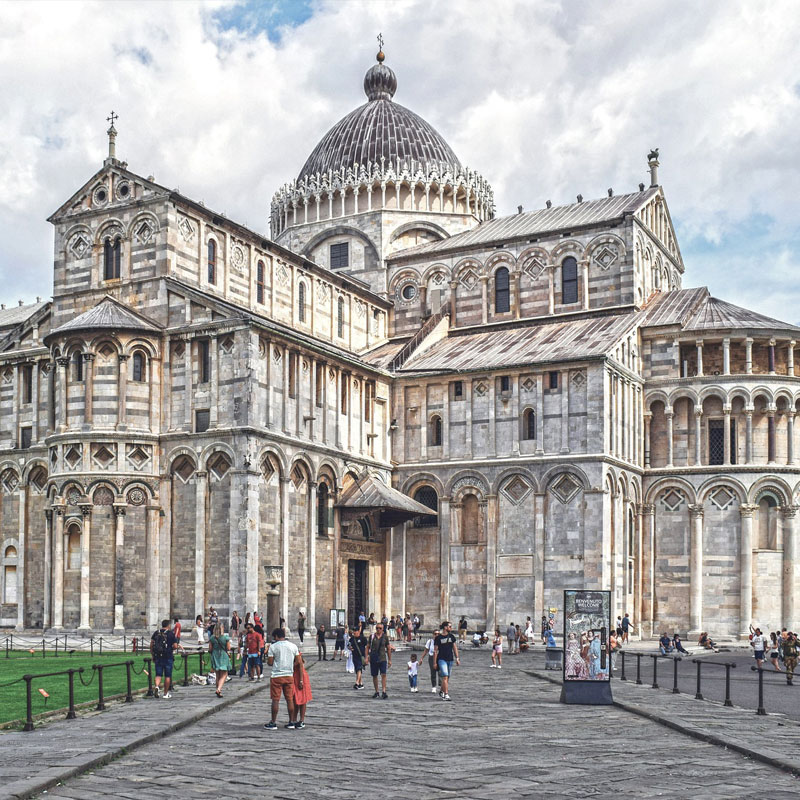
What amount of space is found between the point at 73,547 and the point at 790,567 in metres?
31.3

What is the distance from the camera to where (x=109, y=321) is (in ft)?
153

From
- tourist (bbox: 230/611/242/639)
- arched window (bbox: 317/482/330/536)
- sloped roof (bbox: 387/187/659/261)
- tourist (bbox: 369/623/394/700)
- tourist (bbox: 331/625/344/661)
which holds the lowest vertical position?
tourist (bbox: 331/625/344/661)

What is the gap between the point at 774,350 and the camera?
5556cm

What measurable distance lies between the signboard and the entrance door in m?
26.7

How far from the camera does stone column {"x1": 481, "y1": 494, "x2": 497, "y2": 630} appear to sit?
170 ft

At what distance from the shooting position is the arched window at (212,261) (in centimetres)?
5078

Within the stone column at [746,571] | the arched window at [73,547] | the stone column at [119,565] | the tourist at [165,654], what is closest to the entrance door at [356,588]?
the stone column at [119,565]

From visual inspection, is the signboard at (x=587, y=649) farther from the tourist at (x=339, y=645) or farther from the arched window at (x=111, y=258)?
the arched window at (x=111, y=258)

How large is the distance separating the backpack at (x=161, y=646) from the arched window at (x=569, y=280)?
3786 centimetres

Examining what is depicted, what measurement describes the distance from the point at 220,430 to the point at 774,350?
26609 mm

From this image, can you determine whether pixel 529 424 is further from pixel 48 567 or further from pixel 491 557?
pixel 48 567

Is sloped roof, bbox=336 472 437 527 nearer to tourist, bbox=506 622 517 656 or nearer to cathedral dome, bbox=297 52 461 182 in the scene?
tourist, bbox=506 622 517 656

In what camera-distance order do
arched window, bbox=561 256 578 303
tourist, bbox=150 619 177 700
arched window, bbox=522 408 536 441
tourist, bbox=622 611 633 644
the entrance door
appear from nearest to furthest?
tourist, bbox=150 619 177 700 < tourist, bbox=622 611 633 644 < the entrance door < arched window, bbox=522 408 536 441 < arched window, bbox=561 256 578 303

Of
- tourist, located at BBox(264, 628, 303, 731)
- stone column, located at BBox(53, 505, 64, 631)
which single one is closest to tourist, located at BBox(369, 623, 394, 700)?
tourist, located at BBox(264, 628, 303, 731)
